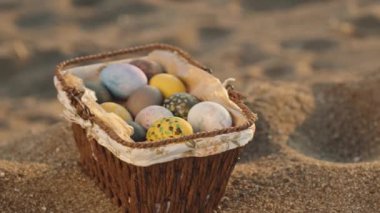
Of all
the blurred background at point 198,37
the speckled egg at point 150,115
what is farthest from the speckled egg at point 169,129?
the blurred background at point 198,37

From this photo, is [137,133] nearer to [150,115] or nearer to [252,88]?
[150,115]

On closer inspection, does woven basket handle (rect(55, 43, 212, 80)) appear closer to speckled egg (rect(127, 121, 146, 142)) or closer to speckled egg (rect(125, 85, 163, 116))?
speckled egg (rect(125, 85, 163, 116))

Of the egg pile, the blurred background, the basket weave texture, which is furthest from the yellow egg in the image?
the blurred background

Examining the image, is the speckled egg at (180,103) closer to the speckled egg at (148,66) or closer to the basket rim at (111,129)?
the basket rim at (111,129)

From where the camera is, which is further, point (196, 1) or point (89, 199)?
point (196, 1)

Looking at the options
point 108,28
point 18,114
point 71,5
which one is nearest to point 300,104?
point 18,114

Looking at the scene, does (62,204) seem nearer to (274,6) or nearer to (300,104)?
(300,104)
